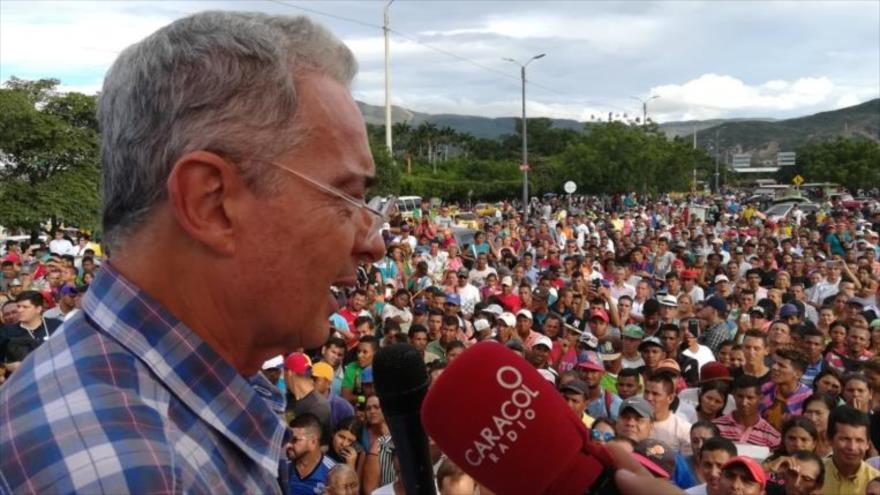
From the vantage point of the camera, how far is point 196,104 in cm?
106

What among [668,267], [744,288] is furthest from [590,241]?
[744,288]

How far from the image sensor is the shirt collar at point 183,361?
3.30 feet

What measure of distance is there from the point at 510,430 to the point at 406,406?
0.48 m

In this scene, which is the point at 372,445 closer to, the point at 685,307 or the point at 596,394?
the point at 596,394

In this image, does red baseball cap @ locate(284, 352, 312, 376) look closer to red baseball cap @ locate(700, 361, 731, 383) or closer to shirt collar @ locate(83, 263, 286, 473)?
red baseball cap @ locate(700, 361, 731, 383)

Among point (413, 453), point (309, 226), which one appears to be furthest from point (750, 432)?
point (309, 226)

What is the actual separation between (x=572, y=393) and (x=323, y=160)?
488 centimetres

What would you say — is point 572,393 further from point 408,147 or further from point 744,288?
point 408,147

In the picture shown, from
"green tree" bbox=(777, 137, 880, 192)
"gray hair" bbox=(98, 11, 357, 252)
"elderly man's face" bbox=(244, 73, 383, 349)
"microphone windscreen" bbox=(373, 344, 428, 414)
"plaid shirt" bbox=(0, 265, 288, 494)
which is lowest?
"green tree" bbox=(777, 137, 880, 192)

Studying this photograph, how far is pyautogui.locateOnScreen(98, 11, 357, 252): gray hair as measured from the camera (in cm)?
106

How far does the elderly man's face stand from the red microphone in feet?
0.89

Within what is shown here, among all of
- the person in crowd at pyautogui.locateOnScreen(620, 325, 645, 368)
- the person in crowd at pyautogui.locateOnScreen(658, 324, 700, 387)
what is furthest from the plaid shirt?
the person in crowd at pyautogui.locateOnScreen(620, 325, 645, 368)

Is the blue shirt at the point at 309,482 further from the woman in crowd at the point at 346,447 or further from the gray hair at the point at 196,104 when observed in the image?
the gray hair at the point at 196,104

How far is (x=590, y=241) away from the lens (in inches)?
685
